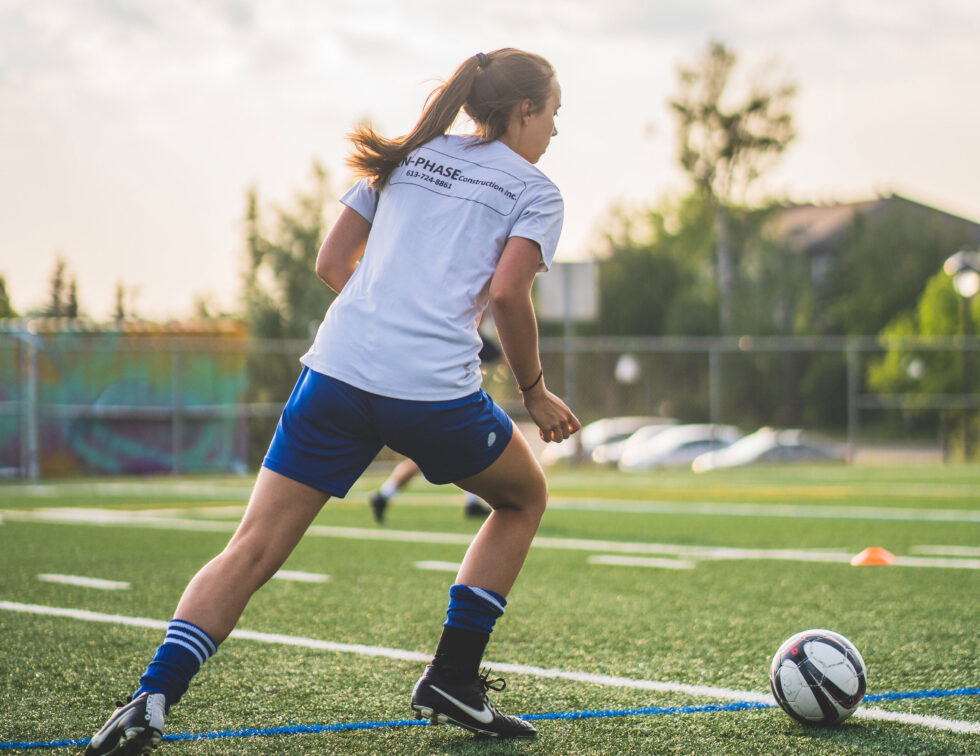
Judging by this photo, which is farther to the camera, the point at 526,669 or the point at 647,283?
the point at 647,283

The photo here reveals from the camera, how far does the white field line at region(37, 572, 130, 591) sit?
20.8ft

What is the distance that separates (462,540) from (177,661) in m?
5.73

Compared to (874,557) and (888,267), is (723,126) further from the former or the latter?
(874,557)

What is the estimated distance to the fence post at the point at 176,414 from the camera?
784 inches

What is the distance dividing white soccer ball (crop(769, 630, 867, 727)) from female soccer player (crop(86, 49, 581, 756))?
70 cm

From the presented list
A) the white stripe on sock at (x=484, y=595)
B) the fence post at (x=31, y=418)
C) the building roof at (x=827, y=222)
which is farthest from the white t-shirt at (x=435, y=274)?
the building roof at (x=827, y=222)

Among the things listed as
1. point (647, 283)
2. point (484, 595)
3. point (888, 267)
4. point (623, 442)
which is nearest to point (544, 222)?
point (484, 595)

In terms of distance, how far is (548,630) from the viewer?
16.8 ft

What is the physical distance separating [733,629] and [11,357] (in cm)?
1618

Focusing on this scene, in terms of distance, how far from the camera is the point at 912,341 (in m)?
24.5

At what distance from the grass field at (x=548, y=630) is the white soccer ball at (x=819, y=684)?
52 millimetres

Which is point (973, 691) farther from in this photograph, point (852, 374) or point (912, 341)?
point (912, 341)

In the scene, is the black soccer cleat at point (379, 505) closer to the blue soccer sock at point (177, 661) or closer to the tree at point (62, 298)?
the blue soccer sock at point (177, 661)

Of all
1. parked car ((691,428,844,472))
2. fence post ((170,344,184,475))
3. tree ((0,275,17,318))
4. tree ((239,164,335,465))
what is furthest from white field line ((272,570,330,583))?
tree ((239,164,335,465))
